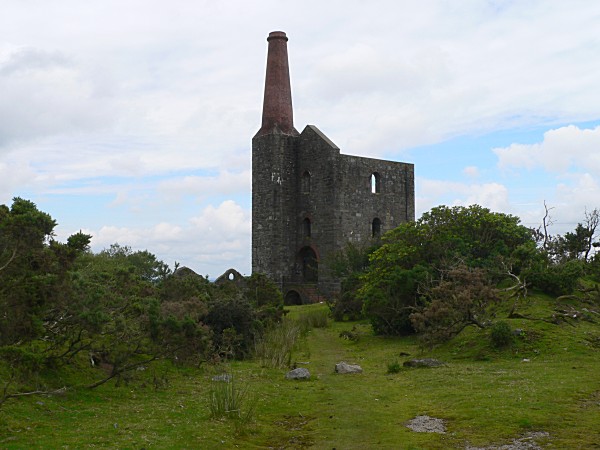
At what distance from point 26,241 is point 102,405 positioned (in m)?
2.73

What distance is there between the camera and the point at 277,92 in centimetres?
3569

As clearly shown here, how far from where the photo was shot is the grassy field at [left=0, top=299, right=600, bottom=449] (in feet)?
26.9

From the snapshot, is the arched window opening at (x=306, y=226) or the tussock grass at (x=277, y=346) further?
the arched window opening at (x=306, y=226)

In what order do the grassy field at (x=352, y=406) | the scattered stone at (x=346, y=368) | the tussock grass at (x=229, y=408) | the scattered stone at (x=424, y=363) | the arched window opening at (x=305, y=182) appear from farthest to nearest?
the arched window opening at (x=305, y=182) < the scattered stone at (x=424, y=363) < the scattered stone at (x=346, y=368) < the tussock grass at (x=229, y=408) < the grassy field at (x=352, y=406)

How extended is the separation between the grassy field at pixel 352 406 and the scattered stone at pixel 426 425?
0.43ft

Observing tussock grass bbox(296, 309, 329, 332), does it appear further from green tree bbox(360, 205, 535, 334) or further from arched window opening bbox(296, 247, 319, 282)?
arched window opening bbox(296, 247, 319, 282)

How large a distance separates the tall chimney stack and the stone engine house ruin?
5 centimetres

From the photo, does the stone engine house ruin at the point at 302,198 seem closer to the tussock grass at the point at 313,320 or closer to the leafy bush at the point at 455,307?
the tussock grass at the point at 313,320

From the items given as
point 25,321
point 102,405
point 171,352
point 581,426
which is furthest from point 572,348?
point 25,321

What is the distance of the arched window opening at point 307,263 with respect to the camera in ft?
116

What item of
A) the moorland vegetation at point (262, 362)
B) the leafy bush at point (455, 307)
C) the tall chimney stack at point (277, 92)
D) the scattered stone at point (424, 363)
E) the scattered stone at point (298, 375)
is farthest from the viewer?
the tall chimney stack at point (277, 92)

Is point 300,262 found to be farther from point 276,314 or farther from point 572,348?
point 572,348

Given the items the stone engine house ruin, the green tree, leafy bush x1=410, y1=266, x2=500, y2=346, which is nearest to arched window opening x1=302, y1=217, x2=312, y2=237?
the stone engine house ruin

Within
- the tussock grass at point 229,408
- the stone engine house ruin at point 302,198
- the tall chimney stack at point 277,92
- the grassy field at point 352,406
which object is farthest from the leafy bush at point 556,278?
the tall chimney stack at point 277,92
